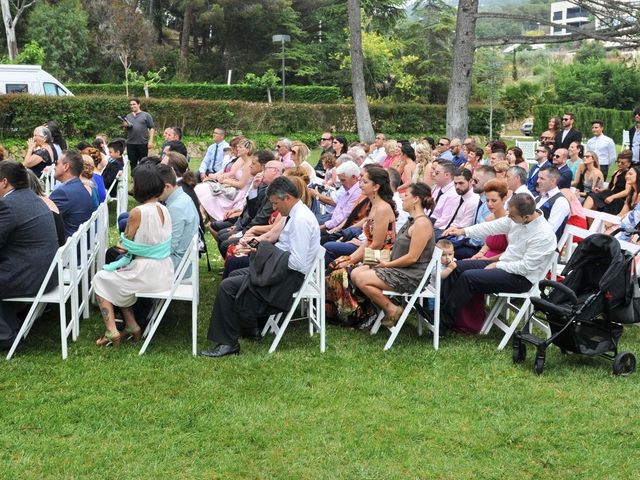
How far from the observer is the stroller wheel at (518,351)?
6.07 meters

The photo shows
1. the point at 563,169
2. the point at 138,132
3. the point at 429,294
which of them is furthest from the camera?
the point at 138,132

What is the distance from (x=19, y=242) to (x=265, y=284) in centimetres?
190

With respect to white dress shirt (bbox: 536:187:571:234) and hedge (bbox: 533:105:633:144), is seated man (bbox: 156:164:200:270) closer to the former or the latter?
white dress shirt (bbox: 536:187:571:234)

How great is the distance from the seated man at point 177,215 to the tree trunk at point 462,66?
11651 millimetres

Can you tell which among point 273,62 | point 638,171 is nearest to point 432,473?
point 638,171

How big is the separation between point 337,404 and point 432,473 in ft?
3.51

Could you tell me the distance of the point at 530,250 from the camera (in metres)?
6.38

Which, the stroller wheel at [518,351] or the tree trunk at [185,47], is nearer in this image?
the stroller wheel at [518,351]

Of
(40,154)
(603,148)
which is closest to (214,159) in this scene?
(40,154)

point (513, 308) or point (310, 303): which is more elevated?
point (310, 303)

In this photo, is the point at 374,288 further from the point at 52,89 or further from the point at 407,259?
the point at 52,89

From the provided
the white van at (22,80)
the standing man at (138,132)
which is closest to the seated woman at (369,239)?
the standing man at (138,132)

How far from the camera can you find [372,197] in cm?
711

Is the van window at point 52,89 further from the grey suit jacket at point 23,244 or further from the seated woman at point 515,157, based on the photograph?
the grey suit jacket at point 23,244
